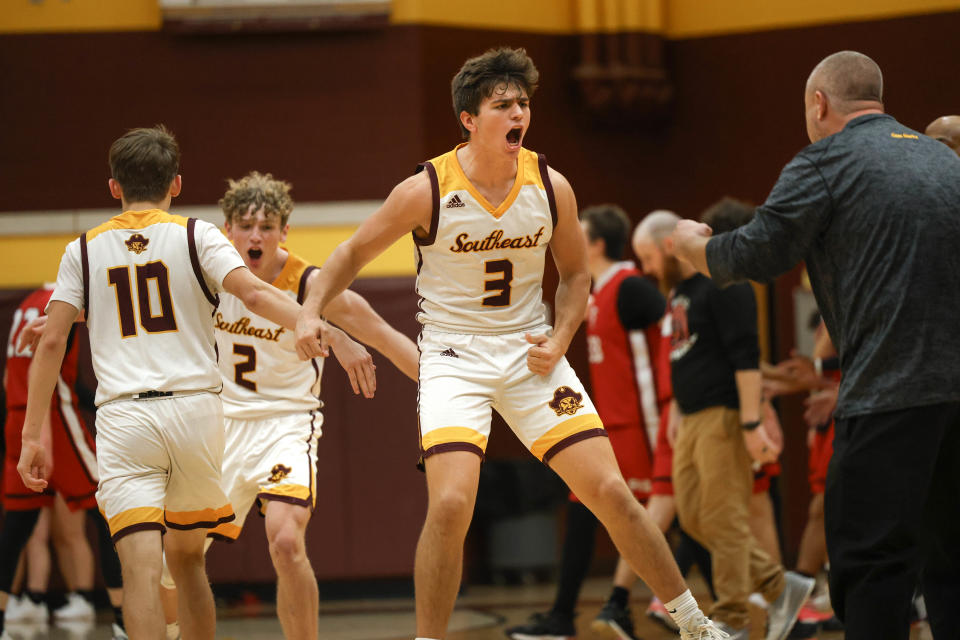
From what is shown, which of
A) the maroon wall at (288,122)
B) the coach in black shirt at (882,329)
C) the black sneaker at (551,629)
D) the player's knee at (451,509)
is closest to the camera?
the coach in black shirt at (882,329)

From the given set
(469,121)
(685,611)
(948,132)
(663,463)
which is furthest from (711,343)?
(469,121)

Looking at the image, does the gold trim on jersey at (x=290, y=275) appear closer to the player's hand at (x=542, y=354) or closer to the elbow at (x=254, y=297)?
the elbow at (x=254, y=297)

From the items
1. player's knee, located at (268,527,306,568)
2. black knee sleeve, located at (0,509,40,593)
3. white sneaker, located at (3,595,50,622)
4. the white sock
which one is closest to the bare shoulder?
player's knee, located at (268,527,306,568)

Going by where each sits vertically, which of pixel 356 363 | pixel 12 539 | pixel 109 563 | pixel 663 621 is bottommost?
pixel 663 621

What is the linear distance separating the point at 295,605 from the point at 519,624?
99.9 inches

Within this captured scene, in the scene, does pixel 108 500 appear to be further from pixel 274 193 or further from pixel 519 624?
pixel 519 624

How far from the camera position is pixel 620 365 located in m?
6.63

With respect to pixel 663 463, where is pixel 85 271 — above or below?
above

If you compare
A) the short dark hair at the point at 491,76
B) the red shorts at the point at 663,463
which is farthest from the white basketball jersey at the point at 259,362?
the red shorts at the point at 663,463

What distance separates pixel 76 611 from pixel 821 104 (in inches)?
248

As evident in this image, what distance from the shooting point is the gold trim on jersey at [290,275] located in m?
5.34

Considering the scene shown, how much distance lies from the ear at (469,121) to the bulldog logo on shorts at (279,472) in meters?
1.69

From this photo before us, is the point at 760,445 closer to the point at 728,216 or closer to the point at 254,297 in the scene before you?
the point at 728,216

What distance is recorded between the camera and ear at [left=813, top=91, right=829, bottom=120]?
383cm
